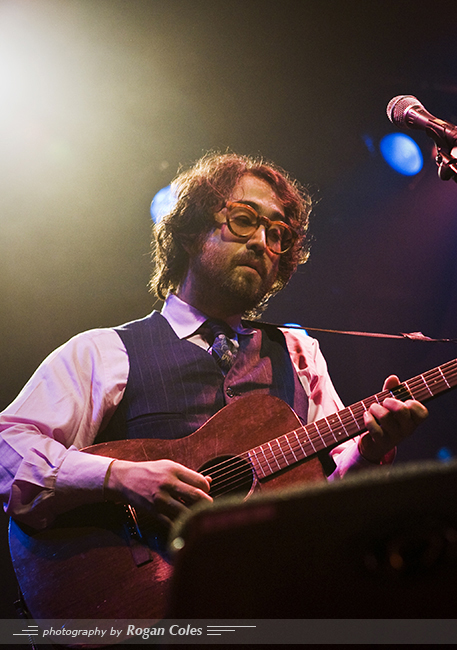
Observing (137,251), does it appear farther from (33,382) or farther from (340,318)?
(340,318)

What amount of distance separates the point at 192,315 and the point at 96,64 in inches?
65.4

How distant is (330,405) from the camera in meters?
2.17

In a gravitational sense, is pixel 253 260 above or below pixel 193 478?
above

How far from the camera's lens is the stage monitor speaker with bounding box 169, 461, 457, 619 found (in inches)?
23.5

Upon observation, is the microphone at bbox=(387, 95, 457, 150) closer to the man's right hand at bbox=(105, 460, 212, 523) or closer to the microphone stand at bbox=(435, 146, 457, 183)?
the microphone stand at bbox=(435, 146, 457, 183)

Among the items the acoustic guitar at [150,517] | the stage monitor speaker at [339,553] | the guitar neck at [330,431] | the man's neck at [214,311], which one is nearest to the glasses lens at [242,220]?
the man's neck at [214,311]

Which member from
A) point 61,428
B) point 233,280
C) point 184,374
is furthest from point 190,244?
point 61,428

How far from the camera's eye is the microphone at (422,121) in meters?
1.54

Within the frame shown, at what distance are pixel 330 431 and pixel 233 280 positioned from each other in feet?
2.91

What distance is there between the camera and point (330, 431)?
5.62 feet

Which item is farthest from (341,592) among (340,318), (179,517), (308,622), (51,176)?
(51,176)

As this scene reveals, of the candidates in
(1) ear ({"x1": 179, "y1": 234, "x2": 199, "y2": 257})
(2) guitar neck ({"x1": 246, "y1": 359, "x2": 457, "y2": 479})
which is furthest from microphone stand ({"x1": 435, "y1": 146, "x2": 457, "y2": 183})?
(1) ear ({"x1": 179, "y1": 234, "x2": 199, "y2": 257})

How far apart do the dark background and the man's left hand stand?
97cm

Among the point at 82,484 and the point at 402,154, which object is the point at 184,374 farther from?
the point at 402,154
